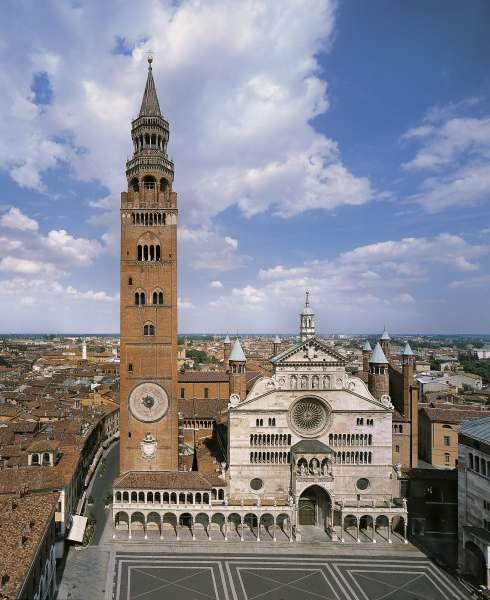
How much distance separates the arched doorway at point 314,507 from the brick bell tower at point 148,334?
14264mm

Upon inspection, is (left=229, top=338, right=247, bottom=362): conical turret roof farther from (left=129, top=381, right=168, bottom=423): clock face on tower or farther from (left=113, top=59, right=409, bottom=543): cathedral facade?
(left=129, top=381, right=168, bottom=423): clock face on tower

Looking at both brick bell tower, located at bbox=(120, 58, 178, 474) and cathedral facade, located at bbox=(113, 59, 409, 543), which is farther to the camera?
brick bell tower, located at bbox=(120, 58, 178, 474)

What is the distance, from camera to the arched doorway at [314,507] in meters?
47.8

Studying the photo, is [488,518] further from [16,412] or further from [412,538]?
[16,412]

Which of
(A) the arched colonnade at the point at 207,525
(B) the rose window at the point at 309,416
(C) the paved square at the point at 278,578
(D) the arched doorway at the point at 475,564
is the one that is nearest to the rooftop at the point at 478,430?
(D) the arched doorway at the point at 475,564

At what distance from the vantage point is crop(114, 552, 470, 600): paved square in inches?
1439

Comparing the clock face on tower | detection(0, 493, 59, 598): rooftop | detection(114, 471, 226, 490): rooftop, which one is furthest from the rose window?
detection(0, 493, 59, 598): rooftop

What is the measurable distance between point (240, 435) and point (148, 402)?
10595mm

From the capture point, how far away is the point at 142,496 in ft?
152

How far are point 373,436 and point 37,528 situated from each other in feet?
108

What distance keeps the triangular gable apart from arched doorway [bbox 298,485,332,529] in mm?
12812

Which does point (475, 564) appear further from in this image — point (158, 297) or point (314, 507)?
point (158, 297)

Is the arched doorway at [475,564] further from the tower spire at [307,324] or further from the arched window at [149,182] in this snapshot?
the arched window at [149,182]

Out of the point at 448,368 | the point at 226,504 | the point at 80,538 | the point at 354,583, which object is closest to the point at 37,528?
the point at 80,538
